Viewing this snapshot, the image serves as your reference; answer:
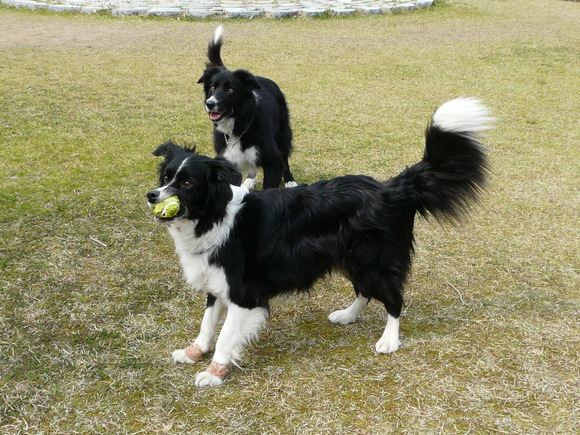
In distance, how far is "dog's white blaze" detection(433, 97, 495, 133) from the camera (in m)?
3.26

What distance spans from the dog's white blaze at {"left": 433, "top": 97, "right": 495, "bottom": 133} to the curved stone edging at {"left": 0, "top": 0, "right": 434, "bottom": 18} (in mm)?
13551

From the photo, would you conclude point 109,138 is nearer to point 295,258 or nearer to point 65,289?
point 65,289

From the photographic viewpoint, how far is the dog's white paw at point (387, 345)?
346cm

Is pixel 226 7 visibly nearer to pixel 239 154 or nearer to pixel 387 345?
pixel 239 154

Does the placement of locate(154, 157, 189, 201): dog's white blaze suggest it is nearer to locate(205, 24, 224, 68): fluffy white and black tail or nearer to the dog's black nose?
the dog's black nose

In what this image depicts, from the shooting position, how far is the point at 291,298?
398cm

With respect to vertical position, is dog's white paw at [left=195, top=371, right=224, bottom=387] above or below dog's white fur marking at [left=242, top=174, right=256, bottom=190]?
above

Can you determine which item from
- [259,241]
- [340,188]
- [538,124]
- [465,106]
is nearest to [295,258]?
[259,241]

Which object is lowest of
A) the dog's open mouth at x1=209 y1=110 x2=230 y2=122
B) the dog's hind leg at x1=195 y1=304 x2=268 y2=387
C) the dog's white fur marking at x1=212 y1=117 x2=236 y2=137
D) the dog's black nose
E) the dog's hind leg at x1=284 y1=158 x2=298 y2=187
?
the dog's hind leg at x1=284 y1=158 x2=298 y2=187

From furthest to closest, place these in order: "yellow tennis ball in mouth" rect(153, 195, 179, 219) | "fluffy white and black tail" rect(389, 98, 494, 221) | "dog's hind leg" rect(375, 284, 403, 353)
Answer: "dog's hind leg" rect(375, 284, 403, 353), "fluffy white and black tail" rect(389, 98, 494, 221), "yellow tennis ball in mouth" rect(153, 195, 179, 219)

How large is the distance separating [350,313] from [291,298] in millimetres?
455

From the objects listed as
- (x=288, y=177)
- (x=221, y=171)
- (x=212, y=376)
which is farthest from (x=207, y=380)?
(x=288, y=177)

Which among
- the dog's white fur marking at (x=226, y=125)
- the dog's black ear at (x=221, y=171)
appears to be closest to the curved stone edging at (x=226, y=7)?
the dog's white fur marking at (x=226, y=125)

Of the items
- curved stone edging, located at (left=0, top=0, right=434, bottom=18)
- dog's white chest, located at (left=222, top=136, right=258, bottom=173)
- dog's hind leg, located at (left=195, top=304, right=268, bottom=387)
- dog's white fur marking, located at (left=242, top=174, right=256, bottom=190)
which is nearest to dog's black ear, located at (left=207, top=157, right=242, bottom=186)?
dog's hind leg, located at (left=195, top=304, right=268, bottom=387)
